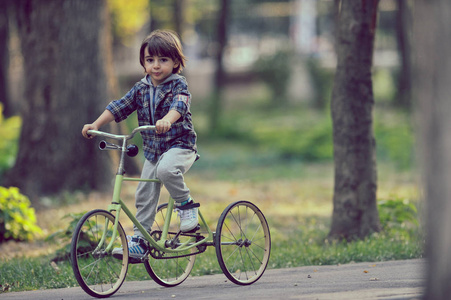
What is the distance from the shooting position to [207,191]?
42.0 ft

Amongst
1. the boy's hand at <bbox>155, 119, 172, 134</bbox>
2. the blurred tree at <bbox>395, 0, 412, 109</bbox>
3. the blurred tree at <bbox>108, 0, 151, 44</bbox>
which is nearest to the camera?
the boy's hand at <bbox>155, 119, 172, 134</bbox>

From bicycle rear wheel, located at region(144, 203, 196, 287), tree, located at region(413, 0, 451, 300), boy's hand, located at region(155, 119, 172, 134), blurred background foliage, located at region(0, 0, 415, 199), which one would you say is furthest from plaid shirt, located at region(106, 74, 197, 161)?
blurred background foliage, located at region(0, 0, 415, 199)

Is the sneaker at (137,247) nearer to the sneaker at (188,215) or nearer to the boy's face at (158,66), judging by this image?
the sneaker at (188,215)

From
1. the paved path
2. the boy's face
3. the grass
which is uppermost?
the boy's face

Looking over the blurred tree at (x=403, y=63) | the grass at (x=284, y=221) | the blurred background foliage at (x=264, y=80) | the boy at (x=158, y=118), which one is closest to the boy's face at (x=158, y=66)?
the boy at (x=158, y=118)

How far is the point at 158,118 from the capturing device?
18.2ft

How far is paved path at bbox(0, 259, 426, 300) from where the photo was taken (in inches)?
205

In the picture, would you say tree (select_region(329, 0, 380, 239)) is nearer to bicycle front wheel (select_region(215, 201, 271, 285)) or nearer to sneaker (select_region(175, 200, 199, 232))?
bicycle front wheel (select_region(215, 201, 271, 285))

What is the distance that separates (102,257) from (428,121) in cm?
255

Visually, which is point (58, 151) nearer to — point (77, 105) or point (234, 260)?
point (77, 105)

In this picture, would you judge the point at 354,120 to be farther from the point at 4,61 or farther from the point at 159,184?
the point at 4,61

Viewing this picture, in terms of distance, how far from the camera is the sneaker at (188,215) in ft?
18.3

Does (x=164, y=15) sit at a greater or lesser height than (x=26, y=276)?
greater

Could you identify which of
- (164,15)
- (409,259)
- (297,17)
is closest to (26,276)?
(409,259)
